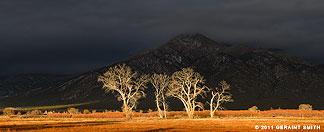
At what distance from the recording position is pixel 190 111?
85.4m

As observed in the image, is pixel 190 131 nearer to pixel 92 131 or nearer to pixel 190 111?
pixel 92 131

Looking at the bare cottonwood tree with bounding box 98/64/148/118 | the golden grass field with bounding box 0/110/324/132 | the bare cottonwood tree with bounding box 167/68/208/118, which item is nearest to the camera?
the golden grass field with bounding box 0/110/324/132

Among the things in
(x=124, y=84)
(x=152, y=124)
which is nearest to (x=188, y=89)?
(x=124, y=84)

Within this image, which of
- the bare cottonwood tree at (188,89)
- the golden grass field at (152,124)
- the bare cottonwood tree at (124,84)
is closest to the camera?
the golden grass field at (152,124)

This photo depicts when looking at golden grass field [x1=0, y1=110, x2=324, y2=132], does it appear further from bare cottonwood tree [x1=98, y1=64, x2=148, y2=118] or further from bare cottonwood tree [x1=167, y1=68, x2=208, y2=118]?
bare cottonwood tree [x1=98, y1=64, x2=148, y2=118]

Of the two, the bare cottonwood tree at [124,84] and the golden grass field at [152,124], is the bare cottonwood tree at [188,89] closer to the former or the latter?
the bare cottonwood tree at [124,84]

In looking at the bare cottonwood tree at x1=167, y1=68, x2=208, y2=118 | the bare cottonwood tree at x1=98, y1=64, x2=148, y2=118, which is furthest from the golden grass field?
the bare cottonwood tree at x1=98, y1=64, x2=148, y2=118

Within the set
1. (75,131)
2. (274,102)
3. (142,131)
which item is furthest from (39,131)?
(274,102)

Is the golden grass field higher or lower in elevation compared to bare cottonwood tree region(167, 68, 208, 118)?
lower

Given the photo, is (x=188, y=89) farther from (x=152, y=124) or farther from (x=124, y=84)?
(x=152, y=124)

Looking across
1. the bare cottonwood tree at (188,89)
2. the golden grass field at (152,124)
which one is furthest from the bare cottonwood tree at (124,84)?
the golden grass field at (152,124)

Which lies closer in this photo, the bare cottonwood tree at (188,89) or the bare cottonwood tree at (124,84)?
the bare cottonwood tree at (188,89)

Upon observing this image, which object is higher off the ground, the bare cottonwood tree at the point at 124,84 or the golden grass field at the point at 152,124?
the bare cottonwood tree at the point at 124,84

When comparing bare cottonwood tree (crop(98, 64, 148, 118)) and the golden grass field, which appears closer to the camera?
the golden grass field
